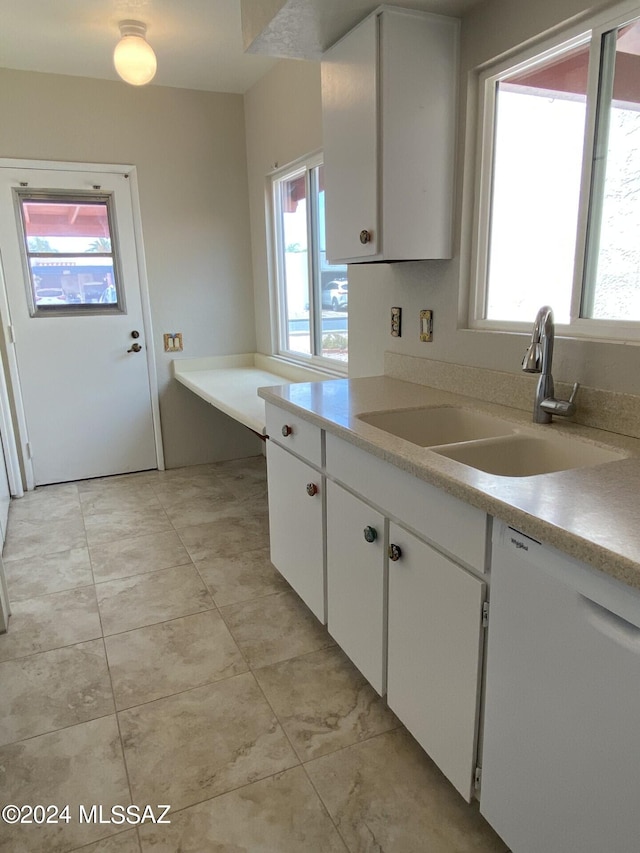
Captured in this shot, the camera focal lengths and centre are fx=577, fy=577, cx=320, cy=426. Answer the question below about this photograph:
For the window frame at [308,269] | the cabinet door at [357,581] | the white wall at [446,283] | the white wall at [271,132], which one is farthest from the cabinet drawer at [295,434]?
the white wall at [271,132]

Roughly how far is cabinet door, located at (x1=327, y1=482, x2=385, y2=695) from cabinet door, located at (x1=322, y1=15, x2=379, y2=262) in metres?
0.95

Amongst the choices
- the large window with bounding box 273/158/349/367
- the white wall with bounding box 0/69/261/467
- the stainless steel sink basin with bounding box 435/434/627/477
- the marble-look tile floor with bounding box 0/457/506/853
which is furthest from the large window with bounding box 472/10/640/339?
the white wall with bounding box 0/69/261/467

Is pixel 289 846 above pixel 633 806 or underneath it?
underneath

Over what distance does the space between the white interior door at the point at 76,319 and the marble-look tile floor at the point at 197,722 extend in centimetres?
129

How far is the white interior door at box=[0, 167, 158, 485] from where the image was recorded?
12.3 feet

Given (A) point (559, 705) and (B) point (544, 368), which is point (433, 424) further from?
(A) point (559, 705)

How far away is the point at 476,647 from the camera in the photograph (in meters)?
1.28

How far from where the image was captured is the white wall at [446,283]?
1.65 metres

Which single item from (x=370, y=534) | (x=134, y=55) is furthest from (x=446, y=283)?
(x=134, y=55)

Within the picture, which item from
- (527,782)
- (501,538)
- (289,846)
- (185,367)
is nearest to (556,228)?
(501,538)

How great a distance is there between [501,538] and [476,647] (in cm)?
29

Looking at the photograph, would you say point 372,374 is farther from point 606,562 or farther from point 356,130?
point 606,562

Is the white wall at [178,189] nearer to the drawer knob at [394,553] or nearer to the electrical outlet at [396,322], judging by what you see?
the electrical outlet at [396,322]

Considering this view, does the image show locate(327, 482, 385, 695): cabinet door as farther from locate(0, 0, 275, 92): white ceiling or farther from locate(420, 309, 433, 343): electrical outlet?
locate(0, 0, 275, 92): white ceiling
